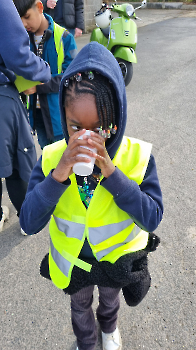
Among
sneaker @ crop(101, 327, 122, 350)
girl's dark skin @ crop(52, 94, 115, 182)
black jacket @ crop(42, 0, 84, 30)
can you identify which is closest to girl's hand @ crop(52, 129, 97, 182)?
girl's dark skin @ crop(52, 94, 115, 182)

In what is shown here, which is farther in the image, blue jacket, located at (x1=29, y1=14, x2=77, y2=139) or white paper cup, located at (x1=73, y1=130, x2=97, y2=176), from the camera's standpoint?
blue jacket, located at (x1=29, y1=14, x2=77, y2=139)

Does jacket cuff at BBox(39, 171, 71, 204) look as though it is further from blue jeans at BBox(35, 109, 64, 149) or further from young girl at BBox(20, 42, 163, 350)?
blue jeans at BBox(35, 109, 64, 149)

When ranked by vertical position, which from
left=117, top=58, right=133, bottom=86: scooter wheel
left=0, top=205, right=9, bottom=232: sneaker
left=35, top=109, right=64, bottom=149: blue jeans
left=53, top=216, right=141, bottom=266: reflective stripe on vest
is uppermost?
left=53, top=216, right=141, bottom=266: reflective stripe on vest

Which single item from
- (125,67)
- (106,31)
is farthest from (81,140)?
(106,31)

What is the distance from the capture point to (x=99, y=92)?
1105 mm

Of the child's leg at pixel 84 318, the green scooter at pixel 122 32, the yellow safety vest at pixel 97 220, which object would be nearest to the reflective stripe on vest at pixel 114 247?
the yellow safety vest at pixel 97 220

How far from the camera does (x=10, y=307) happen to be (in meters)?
2.05

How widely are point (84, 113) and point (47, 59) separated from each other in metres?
1.67

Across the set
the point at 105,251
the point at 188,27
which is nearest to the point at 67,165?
the point at 105,251

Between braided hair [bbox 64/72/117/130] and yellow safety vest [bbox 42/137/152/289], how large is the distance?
250 millimetres

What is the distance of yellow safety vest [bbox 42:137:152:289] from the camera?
4.26 ft

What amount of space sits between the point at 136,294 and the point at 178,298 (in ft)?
2.55

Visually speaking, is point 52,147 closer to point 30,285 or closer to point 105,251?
point 105,251

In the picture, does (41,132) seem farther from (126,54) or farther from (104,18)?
(104,18)
